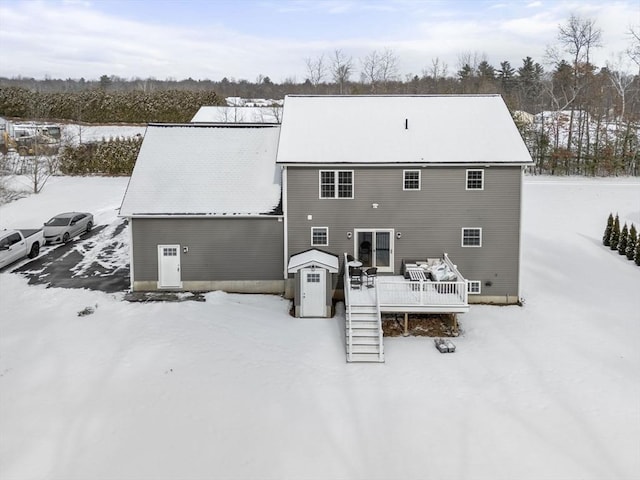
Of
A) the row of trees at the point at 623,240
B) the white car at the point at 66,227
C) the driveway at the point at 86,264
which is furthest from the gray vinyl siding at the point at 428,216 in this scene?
the white car at the point at 66,227

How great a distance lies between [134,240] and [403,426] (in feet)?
40.5

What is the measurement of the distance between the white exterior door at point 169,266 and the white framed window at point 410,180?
28.2ft

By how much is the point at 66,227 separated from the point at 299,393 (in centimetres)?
1806

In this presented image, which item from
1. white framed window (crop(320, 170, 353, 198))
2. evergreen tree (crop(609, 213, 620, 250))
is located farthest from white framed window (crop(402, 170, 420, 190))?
evergreen tree (crop(609, 213, 620, 250))

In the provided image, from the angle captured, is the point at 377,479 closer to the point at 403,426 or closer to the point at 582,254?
the point at 403,426

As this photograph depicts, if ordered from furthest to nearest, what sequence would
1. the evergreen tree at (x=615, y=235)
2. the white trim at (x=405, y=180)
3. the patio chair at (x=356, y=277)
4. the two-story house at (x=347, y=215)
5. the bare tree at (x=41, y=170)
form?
the bare tree at (x=41, y=170) → the evergreen tree at (x=615, y=235) → the white trim at (x=405, y=180) → the two-story house at (x=347, y=215) → the patio chair at (x=356, y=277)

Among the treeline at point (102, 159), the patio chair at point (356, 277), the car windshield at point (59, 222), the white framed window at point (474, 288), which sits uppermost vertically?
the treeline at point (102, 159)

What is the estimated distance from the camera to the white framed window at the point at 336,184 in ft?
61.5

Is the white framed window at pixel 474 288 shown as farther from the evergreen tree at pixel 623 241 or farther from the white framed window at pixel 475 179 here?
the evergreen tree at pixel 623 241

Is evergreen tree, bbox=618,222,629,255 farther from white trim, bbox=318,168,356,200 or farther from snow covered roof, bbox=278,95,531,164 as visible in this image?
white trim, bbox=318,168,356,200

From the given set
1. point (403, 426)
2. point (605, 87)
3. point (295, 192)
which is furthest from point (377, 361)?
point (605, 87)

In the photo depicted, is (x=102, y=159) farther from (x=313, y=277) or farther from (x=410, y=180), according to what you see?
(x=410, y=180)

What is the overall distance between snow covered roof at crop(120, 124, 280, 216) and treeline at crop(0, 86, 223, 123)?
3212 centimetres

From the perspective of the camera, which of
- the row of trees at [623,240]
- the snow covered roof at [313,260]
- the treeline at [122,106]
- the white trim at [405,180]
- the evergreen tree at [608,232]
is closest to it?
the snow covered roof at [313,260]
